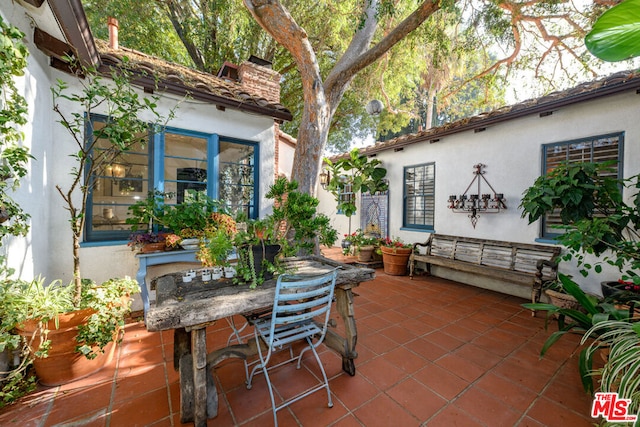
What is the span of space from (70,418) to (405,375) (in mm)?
2520

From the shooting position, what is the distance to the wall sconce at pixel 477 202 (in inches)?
171

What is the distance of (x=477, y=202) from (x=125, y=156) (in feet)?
19.7

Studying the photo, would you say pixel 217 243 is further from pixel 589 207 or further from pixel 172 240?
pixel 589 207

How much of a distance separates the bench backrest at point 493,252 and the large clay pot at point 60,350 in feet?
17.3

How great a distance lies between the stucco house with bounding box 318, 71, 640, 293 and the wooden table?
3.53 meters

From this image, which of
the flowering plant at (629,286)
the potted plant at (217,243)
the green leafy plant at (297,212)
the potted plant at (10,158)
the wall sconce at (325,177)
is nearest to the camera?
the potted plant at (10,158)

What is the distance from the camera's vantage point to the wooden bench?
358 cm

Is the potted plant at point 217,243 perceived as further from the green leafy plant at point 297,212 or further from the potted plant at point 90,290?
the potted plant at point 90,290

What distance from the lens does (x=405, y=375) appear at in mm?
2168

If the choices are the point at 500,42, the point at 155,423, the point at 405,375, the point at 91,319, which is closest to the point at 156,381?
the point at 155,423

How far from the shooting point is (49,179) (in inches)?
106

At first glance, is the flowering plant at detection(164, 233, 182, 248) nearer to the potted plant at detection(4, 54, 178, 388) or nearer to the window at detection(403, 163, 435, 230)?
the potted plant at detection(4, 54, 178, 388)

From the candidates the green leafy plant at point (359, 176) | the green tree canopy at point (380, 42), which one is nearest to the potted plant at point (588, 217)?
the green tree canopy at point (380, 42)
